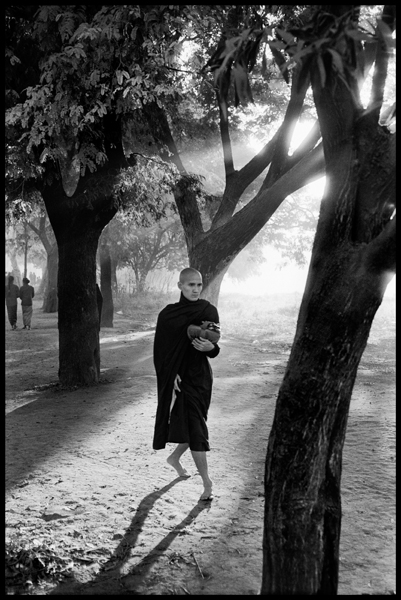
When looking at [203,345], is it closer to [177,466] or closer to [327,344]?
[177,466]

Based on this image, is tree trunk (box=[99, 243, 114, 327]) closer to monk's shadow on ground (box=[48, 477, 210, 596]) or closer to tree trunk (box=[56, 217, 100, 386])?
tree trunk (box=[56, 217, 100, 386])

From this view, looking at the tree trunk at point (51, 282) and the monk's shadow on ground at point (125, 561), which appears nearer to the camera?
the monk's shadow on ground at point (125, 561)

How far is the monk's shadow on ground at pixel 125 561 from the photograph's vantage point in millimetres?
4172

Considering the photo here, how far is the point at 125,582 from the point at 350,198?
2895 mm

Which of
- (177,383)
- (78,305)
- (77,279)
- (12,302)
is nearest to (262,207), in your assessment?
(77,279)

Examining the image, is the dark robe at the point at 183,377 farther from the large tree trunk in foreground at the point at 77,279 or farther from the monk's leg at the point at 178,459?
the large tree trunk in foreground at the point at 77,279

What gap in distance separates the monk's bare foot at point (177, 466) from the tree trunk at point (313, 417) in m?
2.80

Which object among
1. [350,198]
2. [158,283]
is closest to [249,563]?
[350,198]

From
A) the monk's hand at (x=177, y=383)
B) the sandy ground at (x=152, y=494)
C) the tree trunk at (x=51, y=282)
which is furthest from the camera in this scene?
the tree trunk at (x=51, y=282)

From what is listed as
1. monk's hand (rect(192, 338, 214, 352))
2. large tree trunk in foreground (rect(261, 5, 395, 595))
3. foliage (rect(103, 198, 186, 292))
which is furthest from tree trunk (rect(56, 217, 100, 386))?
foliage (rect(103, 198, 186, 292))

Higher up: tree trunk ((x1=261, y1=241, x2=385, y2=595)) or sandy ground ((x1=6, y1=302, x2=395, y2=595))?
tree trunk ((x1=261, y1=241, x2=385, y2=595))

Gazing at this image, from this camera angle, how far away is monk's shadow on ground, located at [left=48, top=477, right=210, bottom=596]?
4172mm

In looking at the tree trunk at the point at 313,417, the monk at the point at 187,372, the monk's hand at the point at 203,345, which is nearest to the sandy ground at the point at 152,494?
the monk at the point at 187,372

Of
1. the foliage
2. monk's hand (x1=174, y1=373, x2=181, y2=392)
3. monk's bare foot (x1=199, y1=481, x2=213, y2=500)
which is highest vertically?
the foliage
